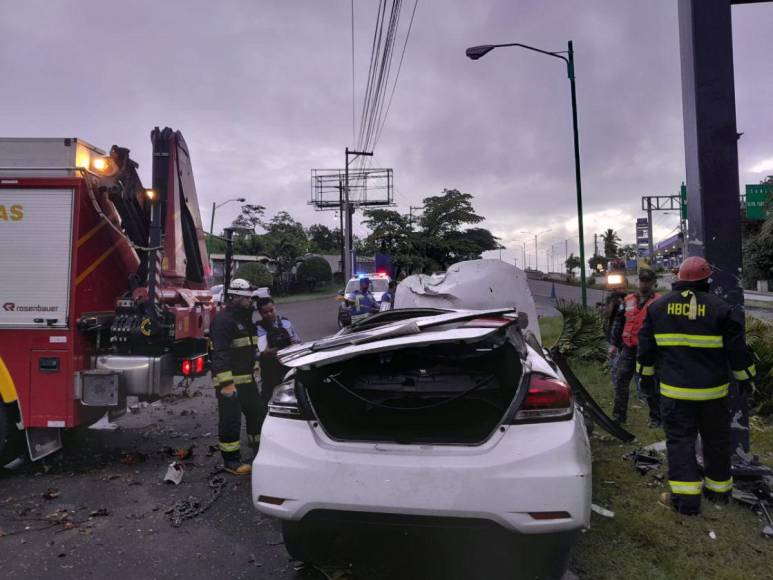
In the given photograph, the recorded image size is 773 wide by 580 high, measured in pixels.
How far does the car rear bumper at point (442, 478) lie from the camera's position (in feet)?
8.54

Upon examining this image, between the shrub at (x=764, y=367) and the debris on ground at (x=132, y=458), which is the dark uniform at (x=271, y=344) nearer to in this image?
the debris on ground at (x=132, y=458)

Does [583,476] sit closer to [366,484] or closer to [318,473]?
[366,484]

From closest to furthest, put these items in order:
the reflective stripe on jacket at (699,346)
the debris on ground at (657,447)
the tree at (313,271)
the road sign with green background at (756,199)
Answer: the reflective stripe on jacket at (699,346), the debris on ground at (657,447), the road sign with green background at (756,199), the tree at (313,271)

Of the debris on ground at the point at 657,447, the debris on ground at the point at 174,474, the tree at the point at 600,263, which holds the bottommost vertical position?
the debris on ground at the point at 174,474

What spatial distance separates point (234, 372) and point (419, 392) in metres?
2.85

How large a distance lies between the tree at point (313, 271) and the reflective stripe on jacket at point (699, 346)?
36627 mm

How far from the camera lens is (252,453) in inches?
221

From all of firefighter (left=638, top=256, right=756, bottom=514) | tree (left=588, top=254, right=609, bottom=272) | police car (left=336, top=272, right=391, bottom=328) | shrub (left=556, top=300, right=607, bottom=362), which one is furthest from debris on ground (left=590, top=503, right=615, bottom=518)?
police car (left=336, top=272, right=391, bottom=328)

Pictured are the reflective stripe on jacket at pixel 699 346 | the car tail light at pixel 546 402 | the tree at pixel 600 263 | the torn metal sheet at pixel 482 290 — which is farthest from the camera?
the tree at pixel 600 263

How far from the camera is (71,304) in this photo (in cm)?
479

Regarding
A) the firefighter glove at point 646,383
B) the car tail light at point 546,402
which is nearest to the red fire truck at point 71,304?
the car tail light at point 546,402

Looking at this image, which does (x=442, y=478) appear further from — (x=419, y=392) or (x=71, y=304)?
(x=71, y=304)

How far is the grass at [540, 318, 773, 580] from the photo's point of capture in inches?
124

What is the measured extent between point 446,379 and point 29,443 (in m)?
3.94
